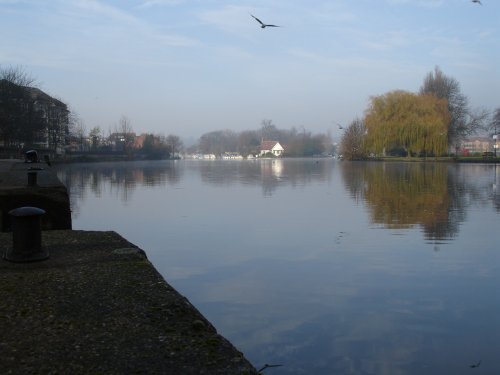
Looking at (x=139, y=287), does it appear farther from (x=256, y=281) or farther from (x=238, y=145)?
(x=238, y=145)

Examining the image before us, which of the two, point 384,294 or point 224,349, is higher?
point 224,349

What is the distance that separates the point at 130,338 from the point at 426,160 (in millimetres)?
65701

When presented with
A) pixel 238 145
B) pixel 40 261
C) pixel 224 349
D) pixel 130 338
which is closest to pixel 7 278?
pixel 40 261

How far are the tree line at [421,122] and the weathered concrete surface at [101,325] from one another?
61.9 m

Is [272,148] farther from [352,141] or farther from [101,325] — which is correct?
[101,325]

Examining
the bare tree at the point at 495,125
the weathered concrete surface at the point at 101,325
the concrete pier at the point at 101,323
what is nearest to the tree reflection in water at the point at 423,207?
the concrete pier at the point at 101,323

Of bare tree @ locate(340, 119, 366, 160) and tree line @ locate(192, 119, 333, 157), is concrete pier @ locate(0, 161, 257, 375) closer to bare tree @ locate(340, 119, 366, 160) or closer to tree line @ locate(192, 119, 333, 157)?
bare tree @ locate(340, 119, 366, 160)

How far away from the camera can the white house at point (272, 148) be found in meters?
154

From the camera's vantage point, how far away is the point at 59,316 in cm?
400

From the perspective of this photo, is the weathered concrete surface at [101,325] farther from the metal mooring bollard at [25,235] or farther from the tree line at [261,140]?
the tree line at [261,140]

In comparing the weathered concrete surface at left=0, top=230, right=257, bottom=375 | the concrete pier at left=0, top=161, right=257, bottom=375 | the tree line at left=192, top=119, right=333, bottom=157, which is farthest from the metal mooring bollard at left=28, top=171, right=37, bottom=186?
the tree line at left=192, top=119, right=333, bottom=157

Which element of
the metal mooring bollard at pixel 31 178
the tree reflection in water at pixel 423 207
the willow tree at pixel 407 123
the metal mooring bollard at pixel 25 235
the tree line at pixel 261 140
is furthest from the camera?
the tree line at pixel 261 140

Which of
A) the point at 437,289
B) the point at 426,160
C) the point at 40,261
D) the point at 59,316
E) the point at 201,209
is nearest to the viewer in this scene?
the point at 59,316

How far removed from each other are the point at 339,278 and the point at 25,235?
4.16 metres
